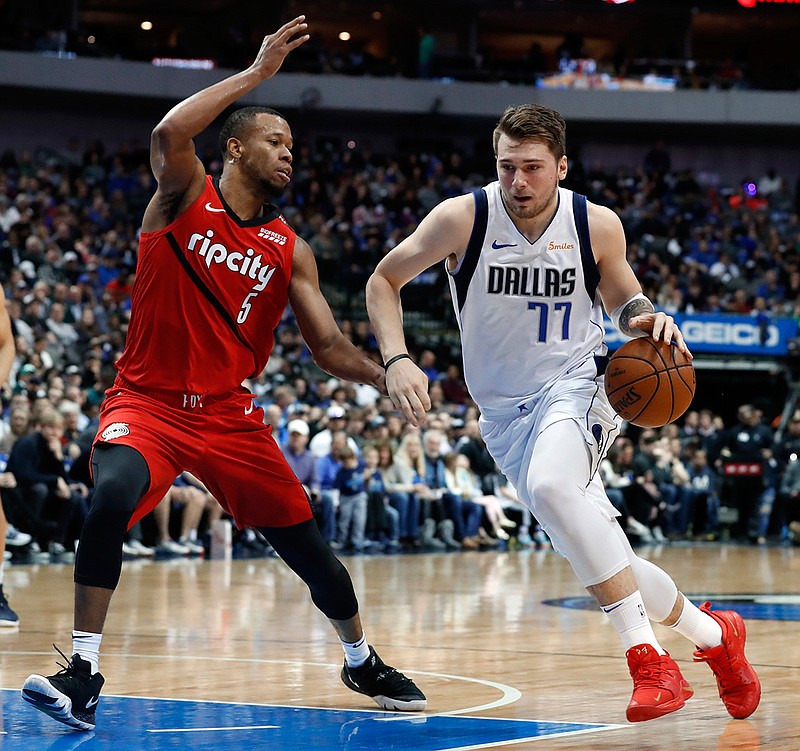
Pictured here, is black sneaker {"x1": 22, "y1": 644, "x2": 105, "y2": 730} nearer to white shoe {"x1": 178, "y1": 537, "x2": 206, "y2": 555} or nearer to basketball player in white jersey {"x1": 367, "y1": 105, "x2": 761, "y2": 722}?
basketball player in white jersey {"x1": 367, "y1": 105, "x2": 761, "y2": 722}

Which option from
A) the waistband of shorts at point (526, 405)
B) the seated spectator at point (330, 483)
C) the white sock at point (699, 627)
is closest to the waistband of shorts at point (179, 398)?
the waistband of shorts at point (526, 405)

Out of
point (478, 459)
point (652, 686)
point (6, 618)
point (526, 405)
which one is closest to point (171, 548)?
point (478, 459)

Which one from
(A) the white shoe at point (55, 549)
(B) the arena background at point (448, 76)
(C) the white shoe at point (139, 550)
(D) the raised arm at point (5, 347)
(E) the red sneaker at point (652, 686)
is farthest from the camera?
(B) the arena background at point (448, 76)

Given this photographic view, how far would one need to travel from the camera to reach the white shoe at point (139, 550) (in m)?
13.0

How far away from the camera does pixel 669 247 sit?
26312mm

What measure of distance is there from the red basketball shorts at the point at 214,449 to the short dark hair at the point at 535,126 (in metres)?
1.40

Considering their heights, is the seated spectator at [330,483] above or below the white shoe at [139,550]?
above

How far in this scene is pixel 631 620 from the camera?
14.9 ft

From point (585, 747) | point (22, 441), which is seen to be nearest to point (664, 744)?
point (585, 747)

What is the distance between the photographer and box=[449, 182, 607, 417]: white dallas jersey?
4867mm

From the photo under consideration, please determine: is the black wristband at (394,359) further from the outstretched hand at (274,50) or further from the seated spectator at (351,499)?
the seated spectator at (351,499)

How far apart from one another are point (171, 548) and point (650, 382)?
9.36 meters

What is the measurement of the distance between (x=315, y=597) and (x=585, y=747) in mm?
1304

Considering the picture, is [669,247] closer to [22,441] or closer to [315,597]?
[22,441]
